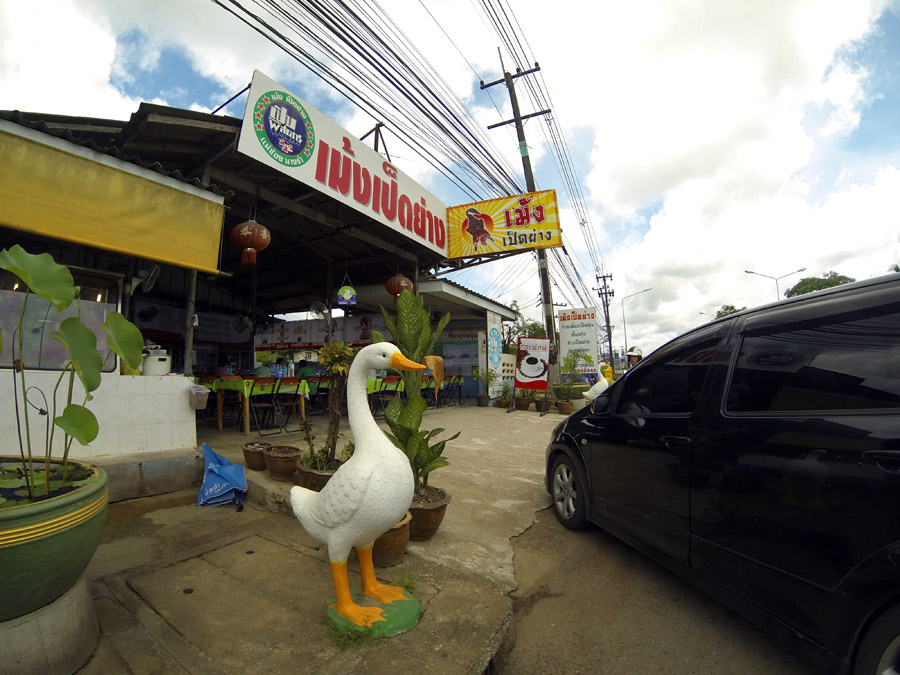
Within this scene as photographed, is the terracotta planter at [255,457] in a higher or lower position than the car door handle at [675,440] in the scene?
lower

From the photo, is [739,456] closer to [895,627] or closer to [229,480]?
[895,627]

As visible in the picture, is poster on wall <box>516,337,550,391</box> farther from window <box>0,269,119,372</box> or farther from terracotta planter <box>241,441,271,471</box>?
window <box>0,269,119,372</box>

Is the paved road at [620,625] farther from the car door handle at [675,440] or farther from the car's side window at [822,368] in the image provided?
the car's side window at [822,368]

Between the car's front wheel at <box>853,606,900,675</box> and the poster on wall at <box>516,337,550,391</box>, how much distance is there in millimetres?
9004

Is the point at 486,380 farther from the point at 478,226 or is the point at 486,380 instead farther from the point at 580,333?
the point at 478,226

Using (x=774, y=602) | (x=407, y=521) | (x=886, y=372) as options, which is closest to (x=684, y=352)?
(x=886, y=372)

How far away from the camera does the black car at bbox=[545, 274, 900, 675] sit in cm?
136

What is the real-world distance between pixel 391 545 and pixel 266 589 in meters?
0.70

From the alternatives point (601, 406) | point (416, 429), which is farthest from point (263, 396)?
point (601, 406)

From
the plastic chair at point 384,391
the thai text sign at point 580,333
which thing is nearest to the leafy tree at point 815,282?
the thai text sign at point 580,333

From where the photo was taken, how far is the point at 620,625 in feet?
7.11

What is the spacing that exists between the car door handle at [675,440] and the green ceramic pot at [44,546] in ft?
8.69

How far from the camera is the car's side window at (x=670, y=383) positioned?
2.25 meters

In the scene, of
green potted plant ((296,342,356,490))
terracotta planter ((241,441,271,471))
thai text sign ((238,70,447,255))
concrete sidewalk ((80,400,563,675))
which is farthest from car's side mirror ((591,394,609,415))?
thai text sign ((238,70,447,255))
